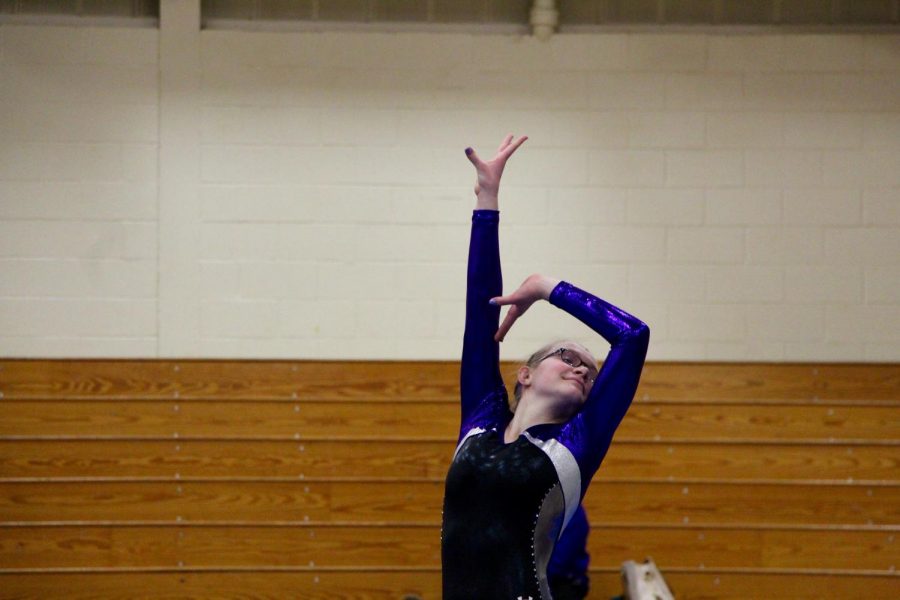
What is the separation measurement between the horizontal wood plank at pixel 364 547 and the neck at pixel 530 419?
273 cm

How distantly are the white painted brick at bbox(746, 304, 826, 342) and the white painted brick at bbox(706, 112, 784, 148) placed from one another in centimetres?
76

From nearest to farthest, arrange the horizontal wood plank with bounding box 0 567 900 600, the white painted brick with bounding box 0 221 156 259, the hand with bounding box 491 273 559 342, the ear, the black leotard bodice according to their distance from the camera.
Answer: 1. the black leotard bodice
2. the hand with bounding box 491 273 559 342
3. the ear
4. the horizontal wood plank with bounding box 0 567 900 600
5. the white painted brick with bounding box 0 221 156 259

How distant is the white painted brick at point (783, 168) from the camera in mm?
5355

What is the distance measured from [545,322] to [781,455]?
122 cm

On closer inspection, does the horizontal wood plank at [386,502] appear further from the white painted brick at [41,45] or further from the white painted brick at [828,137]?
the white painted brick at [41,45]

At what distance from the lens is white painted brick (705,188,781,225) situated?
210 inches

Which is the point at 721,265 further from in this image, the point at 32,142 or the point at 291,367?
the point at 32,142

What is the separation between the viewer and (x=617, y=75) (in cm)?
536

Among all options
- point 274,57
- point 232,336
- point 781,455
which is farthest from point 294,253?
point 781,455

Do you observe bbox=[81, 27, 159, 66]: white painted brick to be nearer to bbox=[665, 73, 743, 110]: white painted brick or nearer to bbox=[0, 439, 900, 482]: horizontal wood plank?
bbox=[0, 439, 900, 482]: horizontal wood plank

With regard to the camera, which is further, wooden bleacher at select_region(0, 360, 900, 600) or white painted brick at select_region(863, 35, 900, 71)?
white painted brick at select_region(863, 35, 900, 71)

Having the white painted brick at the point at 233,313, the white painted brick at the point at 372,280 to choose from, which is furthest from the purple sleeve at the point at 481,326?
the white painted brick at the point at 233,313

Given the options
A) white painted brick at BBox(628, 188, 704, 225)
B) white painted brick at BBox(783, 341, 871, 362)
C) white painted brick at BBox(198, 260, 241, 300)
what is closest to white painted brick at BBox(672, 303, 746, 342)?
white painted brick at BBox(783, 341, 871, 362)

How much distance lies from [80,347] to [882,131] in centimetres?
380
